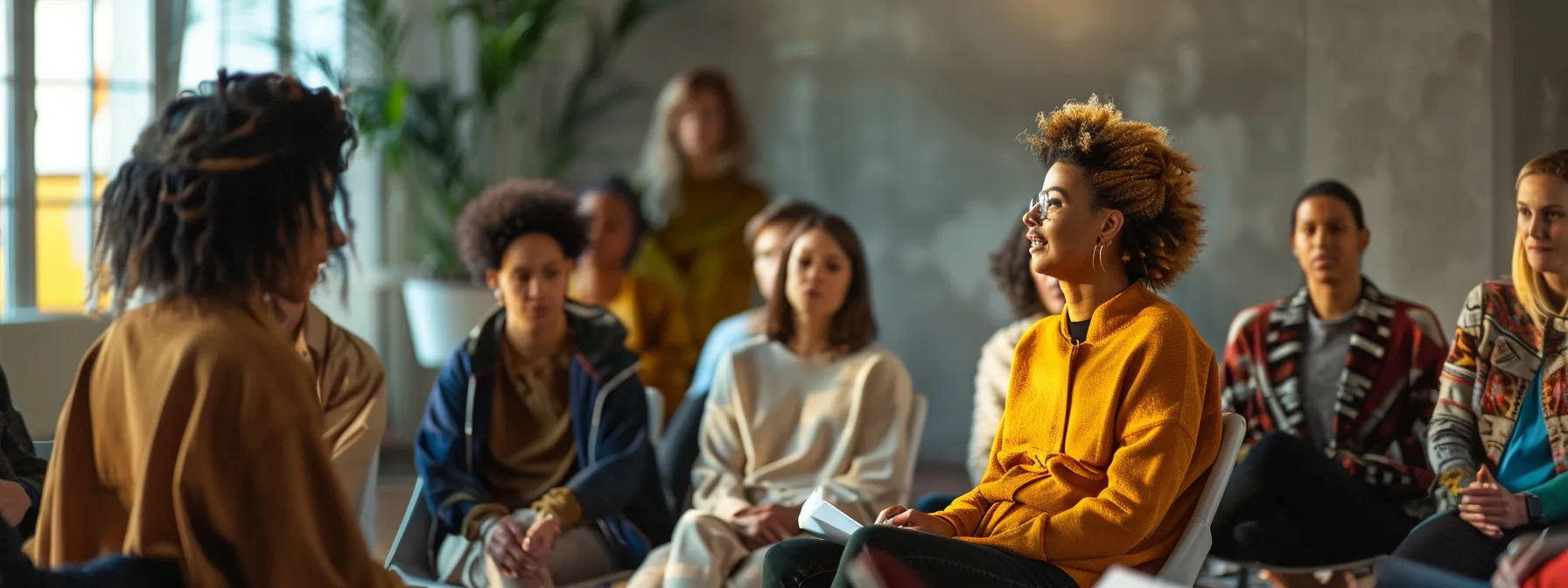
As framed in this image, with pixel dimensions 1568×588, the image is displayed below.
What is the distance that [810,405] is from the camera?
329 cm

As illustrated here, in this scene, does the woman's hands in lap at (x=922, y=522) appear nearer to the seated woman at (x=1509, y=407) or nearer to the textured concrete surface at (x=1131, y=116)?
the seated woman at (x=1509, y=407)

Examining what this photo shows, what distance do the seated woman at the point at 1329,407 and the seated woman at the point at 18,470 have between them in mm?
2270

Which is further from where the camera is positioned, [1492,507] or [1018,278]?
A: [1018,278]

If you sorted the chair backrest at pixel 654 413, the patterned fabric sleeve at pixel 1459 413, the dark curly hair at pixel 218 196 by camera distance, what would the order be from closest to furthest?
the dark curly hair at pixel 218 196 → the patterned fabric sleeve at pixel 1459 413 → the chair backrest at pixel 654 413

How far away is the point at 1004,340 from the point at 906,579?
81.1 inches

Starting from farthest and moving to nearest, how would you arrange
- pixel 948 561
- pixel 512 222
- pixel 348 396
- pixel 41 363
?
pixel 512 222 → pixel 41 363 → pixel 348 396 → pixel 948 561

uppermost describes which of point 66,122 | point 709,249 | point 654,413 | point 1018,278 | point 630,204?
point 66,122

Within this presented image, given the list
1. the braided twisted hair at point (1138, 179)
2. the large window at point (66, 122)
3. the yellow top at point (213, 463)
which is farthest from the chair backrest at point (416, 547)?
the large window at point (66, 122)

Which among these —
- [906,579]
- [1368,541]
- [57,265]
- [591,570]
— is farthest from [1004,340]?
[57,265]

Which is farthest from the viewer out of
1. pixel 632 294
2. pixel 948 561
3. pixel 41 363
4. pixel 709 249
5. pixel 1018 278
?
pixel 709 249

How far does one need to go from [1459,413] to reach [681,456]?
174 cm

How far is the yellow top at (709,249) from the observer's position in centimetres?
534

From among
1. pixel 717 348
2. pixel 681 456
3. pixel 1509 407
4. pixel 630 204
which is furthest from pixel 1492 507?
pixel 630 204

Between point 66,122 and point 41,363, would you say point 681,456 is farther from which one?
point 66,122
